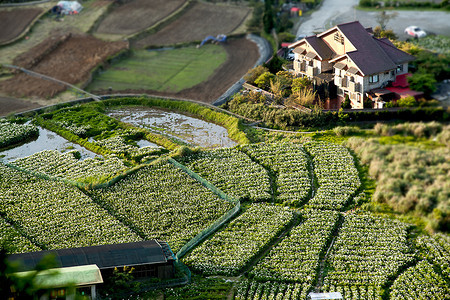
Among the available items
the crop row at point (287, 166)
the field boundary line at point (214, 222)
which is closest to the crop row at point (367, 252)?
the crop row at point (287, 166)

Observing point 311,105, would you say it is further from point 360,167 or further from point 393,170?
point 393,170

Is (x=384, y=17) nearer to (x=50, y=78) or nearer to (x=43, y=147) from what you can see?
(x=50, y=78)

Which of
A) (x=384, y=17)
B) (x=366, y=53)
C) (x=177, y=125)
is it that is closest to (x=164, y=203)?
(x=177, y=125)

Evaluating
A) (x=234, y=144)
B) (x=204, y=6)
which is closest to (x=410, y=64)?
(x=234, y=144)

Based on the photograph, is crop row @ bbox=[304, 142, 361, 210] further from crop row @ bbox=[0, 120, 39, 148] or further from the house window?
crop row @ bbox=[0, 120, 39, 148]

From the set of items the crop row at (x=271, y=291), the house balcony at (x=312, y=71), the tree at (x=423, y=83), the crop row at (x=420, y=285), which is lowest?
the crop row at (x=420, y=285)

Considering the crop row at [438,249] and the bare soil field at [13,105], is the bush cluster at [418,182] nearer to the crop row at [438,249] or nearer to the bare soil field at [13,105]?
the crop row at [438,249]

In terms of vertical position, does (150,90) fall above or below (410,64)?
below
